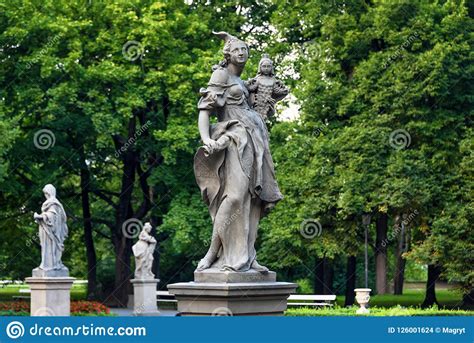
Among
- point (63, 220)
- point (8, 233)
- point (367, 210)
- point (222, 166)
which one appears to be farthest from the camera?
point (8, 233)

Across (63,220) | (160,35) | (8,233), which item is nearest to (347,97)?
(160,35)

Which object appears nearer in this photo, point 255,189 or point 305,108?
point 255,189

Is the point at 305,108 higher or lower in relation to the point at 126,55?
lower

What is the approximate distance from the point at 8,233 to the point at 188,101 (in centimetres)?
1082

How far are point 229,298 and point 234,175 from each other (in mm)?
1391

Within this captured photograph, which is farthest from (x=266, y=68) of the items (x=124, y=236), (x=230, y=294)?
(x=124, y=236)

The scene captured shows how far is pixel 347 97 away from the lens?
3306 centimetres

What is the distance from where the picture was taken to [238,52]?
1062cm

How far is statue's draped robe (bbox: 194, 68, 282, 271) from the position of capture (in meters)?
10.2

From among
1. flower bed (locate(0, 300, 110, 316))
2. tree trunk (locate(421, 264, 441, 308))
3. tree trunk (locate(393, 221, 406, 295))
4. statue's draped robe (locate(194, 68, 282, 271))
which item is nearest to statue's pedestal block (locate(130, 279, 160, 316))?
flower bed (locate(0, 300, 110, 316))

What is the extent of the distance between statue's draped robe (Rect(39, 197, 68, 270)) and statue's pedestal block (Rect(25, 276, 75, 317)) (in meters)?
0.39

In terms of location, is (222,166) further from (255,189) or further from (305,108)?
(305,108)

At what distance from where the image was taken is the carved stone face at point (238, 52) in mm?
10633

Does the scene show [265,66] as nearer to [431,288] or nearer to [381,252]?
[381,252]
